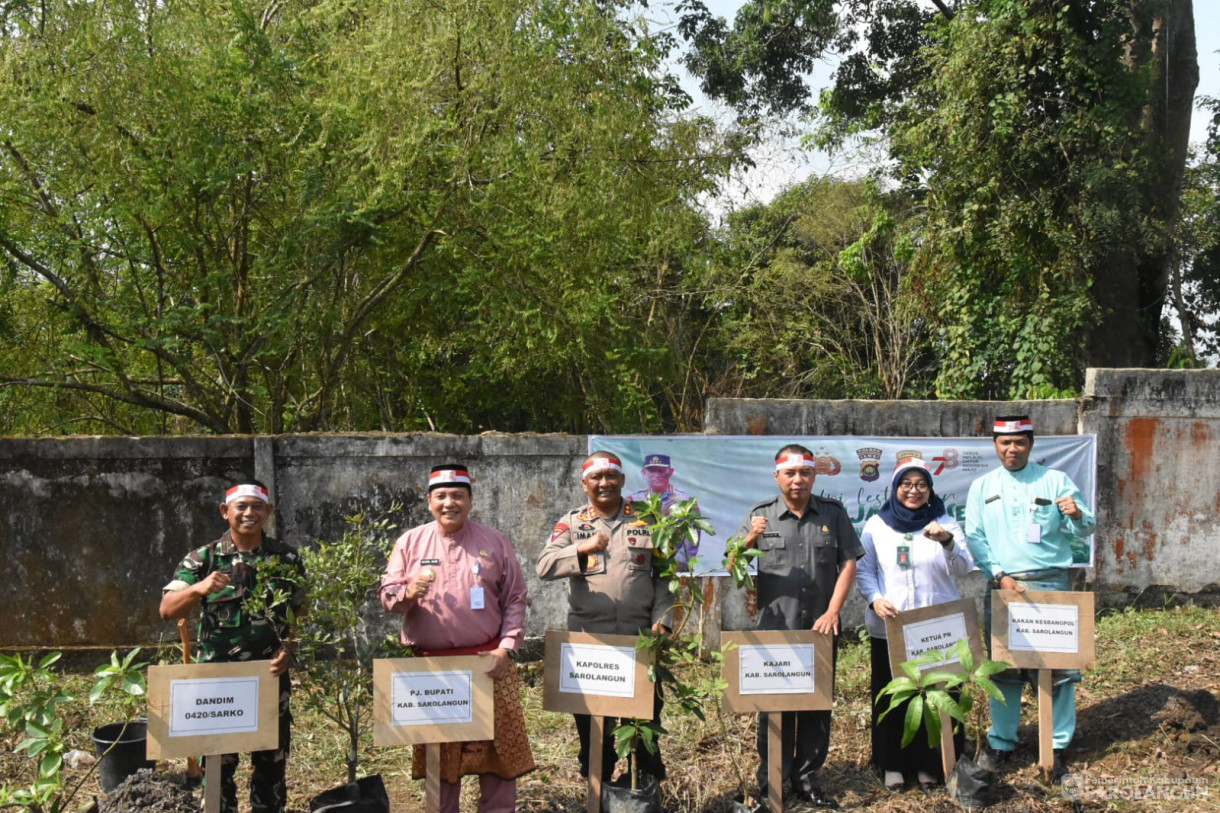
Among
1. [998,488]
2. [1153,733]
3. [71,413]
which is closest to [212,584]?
[998,488]

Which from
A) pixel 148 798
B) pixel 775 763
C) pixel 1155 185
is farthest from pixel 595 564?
pixel 1155 185

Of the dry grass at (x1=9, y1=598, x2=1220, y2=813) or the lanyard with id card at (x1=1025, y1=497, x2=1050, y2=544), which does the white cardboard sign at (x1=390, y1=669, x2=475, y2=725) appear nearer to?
the dry grass at (x1=9, y1=598, x2=1220, y2=813)

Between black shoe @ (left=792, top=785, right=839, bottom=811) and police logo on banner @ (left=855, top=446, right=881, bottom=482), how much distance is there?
277 cm


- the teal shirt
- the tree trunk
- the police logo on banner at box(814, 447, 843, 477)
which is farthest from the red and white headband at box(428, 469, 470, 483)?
the tree trunk

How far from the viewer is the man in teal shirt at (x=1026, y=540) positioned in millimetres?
4895

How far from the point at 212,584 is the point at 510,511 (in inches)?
107

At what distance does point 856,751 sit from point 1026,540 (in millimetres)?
1372

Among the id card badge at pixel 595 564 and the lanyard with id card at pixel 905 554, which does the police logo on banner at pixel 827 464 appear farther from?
the id card badge at pixel 595 564

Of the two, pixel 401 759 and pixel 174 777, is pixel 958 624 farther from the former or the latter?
pixel 174 777

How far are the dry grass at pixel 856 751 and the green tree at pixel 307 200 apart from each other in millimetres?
3030

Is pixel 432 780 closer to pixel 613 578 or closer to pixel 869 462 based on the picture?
pixel 613 578

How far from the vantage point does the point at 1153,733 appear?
17.1ft

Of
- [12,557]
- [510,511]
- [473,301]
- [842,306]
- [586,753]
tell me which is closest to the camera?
[586,753]

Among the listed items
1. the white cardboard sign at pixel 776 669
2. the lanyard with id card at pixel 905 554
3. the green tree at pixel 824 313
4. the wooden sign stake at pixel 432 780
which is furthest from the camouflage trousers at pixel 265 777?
the green tree at pixel 824 313
